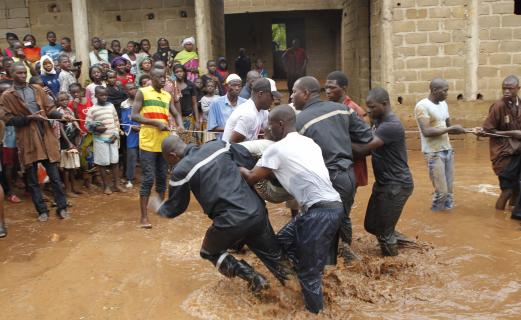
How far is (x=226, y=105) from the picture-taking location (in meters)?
6.55

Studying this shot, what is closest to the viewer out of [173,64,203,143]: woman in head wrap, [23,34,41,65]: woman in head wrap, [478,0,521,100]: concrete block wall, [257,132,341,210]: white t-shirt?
[257,132,341,210]: white t-shirt

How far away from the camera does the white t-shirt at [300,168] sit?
12.5 ft

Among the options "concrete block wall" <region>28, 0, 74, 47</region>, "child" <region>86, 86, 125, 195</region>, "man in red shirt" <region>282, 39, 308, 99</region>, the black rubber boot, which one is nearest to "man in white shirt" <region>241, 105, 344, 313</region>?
the black rubber boot

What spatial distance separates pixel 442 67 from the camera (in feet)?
35.9

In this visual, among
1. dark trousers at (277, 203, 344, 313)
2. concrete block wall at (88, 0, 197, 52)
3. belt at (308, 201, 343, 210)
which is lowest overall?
dark trousers at (277, 203, 344, 313)

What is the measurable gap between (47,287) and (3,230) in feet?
5.36

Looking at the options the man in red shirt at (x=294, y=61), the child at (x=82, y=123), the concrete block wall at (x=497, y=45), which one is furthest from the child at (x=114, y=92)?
the man in red shirt at (x=294, y=61)

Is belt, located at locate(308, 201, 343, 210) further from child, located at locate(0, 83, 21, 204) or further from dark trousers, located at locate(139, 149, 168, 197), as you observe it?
child, located at locate(0, 83, 21, 204)

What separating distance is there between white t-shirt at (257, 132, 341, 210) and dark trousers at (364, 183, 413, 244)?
113 centimetres

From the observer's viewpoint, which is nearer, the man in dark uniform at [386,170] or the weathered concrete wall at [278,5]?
the man in dark uniform at [386,170]

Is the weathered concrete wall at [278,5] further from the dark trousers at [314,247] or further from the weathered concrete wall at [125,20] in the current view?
the dark trousers at [314,247]

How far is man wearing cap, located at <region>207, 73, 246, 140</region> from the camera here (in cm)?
638

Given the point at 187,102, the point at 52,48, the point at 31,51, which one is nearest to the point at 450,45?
the point at 187,102

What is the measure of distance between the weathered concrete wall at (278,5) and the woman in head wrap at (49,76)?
36.7ft
